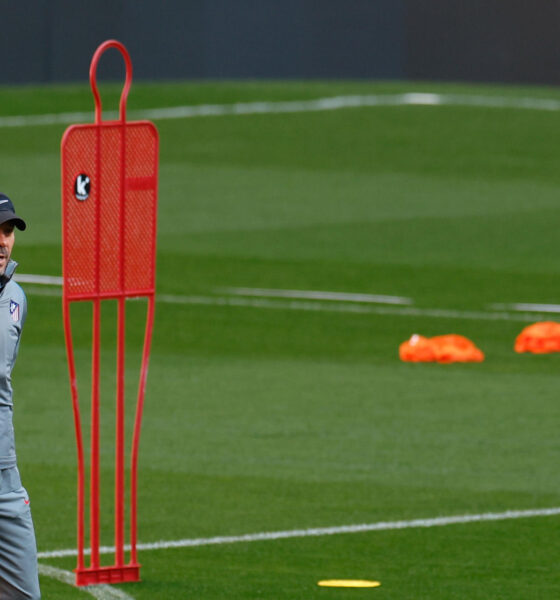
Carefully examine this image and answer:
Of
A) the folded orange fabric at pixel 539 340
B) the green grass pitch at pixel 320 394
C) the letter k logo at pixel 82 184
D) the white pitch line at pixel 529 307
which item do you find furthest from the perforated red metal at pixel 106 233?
the white pitch line at pixel 529 307

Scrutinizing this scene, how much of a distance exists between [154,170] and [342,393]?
20.6 feet

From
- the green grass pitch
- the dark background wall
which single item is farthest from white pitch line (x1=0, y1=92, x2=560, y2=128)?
the green grass pitch

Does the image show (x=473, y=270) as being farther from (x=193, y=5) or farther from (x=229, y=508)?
(x=193, y=5)

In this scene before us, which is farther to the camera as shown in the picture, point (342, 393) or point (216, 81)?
point (216, 81)

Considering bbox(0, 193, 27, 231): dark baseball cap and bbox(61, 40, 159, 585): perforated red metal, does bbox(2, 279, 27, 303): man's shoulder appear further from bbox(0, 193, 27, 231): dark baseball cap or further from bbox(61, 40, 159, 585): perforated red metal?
bbox(61, 40, 159, 585): perforated red metal

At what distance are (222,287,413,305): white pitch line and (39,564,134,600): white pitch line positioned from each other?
11328mm

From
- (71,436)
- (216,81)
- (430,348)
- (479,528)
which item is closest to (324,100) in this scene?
(216,81)

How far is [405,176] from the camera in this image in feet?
120

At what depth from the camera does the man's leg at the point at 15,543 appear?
7250 millimetres

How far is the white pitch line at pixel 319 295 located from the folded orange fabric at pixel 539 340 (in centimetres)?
328

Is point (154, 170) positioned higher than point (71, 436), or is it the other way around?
point (154, 170)

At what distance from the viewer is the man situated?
7.09 m

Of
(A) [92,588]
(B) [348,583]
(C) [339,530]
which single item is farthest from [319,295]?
(A) [92,588]

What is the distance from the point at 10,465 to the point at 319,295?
14.7 meters
